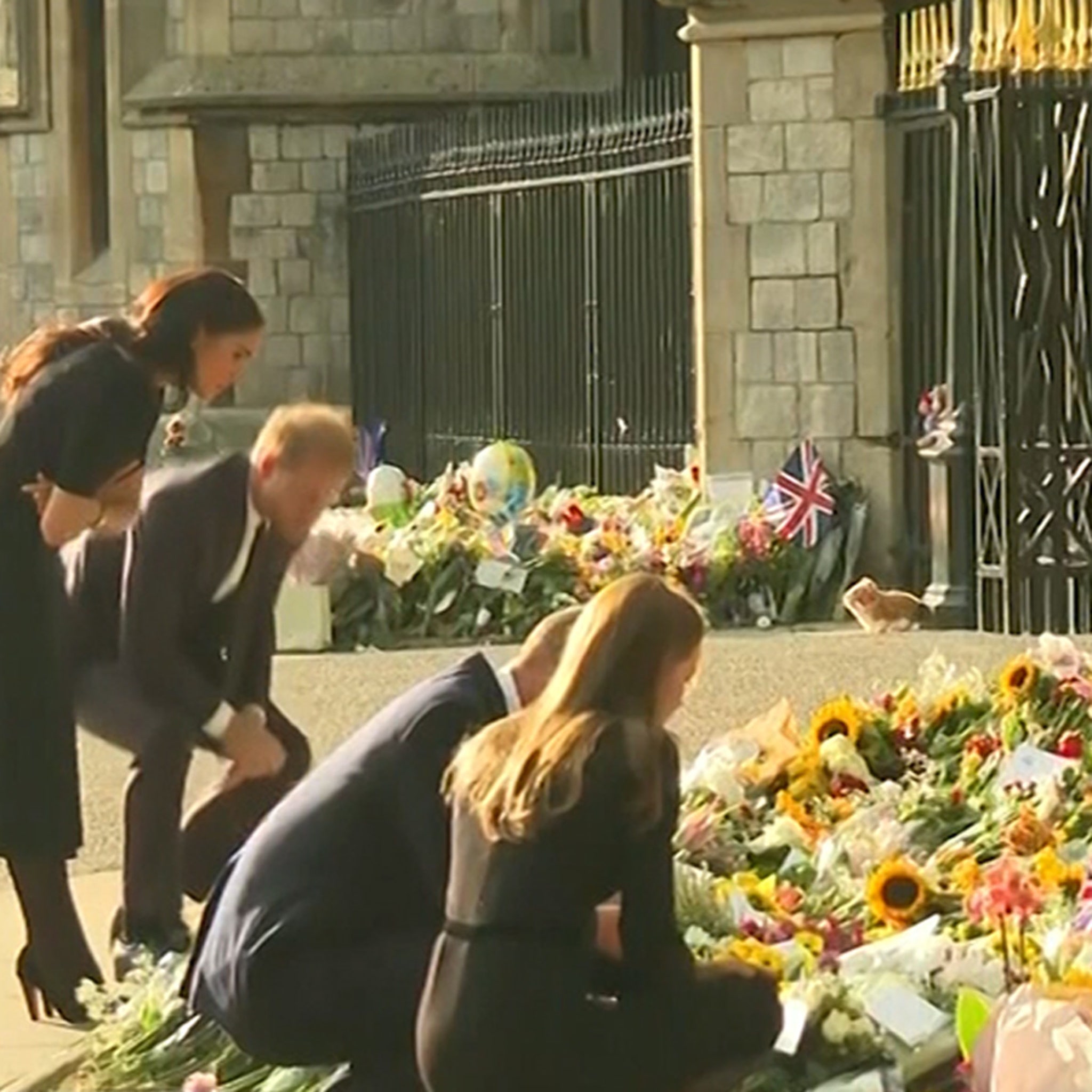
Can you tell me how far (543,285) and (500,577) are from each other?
4.63 meters

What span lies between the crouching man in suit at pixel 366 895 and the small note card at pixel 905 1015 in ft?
2.77

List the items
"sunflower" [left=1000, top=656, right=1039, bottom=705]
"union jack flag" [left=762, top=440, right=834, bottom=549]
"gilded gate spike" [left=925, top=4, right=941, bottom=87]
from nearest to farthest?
1. "sunflower" [left=1000, top=656, right=1039, bottom=705]
2. "gilded gate spike" [left=925, top=4, right=941, bottom=87]
3. "union jack flag" [left=762, top=440, right=834, bottom=549]

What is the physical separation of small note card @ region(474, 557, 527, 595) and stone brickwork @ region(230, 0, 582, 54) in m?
10.9

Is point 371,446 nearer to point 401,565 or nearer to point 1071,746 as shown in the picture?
point 401,565

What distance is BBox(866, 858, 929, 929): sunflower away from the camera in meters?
6.90

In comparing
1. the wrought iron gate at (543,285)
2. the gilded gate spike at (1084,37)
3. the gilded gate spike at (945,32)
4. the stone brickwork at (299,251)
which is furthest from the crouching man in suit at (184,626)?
the stone brickwork at (299,251)

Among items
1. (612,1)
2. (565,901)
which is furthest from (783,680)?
(612,1)

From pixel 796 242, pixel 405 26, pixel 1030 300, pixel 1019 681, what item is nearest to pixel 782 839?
pixel 1019 681

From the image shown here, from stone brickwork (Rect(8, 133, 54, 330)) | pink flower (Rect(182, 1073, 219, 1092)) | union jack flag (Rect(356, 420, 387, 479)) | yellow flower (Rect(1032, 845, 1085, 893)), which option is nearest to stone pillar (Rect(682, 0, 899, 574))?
union jack flag (Rect(356, 420, 387, 479))

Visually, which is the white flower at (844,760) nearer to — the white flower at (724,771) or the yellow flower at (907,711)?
the white flower at (724,771)

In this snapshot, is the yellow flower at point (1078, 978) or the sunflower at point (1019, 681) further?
the sunflower at point (1019, 681)

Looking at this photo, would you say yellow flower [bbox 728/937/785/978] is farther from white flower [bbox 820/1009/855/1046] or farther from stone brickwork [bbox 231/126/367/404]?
stone brickwork [bbox 231/126/367/404]

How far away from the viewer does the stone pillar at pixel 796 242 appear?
1505 centimetres

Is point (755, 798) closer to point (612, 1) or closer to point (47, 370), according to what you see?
point (47, 370)
